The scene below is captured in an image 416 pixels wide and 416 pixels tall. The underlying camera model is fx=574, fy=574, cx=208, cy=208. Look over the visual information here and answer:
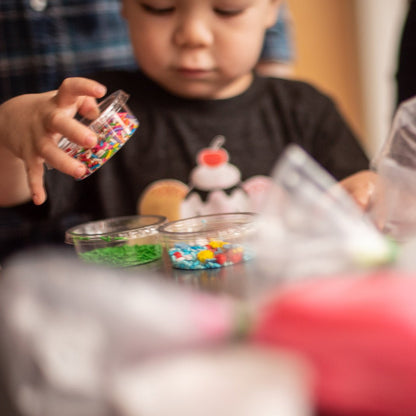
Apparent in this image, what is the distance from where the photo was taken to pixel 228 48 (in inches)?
35.3

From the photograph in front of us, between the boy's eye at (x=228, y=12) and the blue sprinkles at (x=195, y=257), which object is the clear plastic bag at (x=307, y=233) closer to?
the blue sprinkles at (x=195, y=257)

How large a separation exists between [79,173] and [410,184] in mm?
319

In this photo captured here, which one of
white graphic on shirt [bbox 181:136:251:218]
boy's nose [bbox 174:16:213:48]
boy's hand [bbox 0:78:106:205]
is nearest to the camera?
boy's hand [bbox 0:78:106:205]

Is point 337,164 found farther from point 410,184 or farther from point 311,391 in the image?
point 311,391

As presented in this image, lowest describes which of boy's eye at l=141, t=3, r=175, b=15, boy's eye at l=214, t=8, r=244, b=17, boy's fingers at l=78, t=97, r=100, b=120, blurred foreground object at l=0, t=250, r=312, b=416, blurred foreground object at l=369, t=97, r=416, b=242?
blurred foreground object at l=369, t=97, r=416, b=242

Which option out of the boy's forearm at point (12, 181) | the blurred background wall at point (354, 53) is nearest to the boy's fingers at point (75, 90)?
the boy's forearm at point (12, 181)

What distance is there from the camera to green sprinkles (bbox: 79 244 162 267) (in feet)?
1.81

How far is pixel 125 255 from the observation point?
0.57 m

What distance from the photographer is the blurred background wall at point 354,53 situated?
216 centimetres

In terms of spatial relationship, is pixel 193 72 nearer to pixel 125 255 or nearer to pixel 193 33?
pixel 193 33

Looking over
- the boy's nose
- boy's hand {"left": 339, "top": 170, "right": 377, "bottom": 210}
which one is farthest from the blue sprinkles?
the boy's nose

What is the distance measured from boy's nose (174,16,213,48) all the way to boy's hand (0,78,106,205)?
246mm

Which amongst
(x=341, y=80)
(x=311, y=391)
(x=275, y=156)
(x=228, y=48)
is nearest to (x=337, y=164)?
(x=275, y=156)

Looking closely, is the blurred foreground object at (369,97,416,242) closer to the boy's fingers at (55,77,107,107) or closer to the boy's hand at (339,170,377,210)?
the boy's hand at (339,170,377,210)
